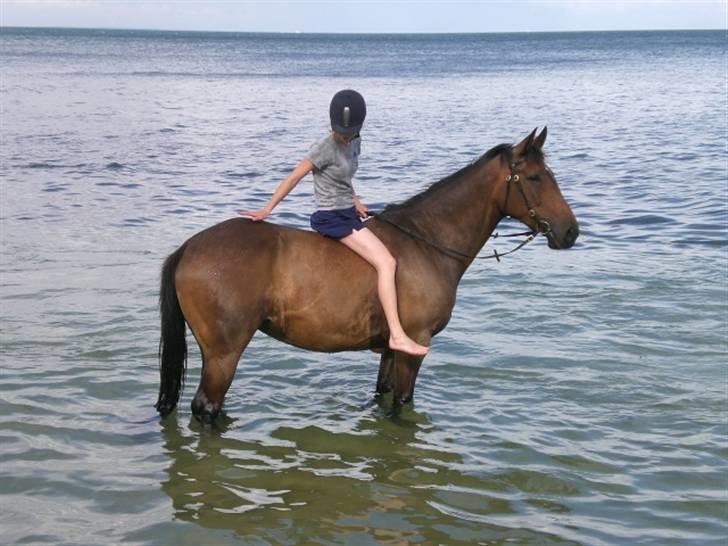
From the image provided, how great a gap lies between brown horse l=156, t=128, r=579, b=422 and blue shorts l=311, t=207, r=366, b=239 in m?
0.10

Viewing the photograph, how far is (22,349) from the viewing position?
30.8 ft

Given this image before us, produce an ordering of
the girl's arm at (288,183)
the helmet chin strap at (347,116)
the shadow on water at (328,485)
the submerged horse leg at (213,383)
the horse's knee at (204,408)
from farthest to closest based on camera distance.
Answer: the horse's knee at (204,408) < the submerged horse leg at (213,383) < the girl's arm at (288,183) < the helmet chin strap at (347,116) < the shadow on water at (328,485)

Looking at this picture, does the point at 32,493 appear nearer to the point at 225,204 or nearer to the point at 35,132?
the point at 225,204

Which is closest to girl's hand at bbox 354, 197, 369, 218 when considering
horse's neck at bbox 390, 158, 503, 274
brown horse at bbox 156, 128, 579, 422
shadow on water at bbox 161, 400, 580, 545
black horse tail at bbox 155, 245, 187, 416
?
brown horse at bbox 156, 128, 579, 422

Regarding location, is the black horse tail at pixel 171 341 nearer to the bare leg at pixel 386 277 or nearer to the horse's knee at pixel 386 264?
the bare leg at pixel 386 277

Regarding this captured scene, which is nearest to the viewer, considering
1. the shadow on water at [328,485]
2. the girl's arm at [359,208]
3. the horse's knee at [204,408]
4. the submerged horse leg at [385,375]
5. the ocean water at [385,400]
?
the shadow on water at [328,485]

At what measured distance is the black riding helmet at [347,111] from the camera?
6.70 meters

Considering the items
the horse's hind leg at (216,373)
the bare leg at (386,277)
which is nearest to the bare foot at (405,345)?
the bare leg at (386,277)

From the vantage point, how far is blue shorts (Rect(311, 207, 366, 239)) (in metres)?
7.11

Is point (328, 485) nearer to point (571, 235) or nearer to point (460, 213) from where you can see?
point (460, 213)

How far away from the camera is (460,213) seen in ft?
25.3

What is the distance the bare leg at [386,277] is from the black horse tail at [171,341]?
50.0 inches

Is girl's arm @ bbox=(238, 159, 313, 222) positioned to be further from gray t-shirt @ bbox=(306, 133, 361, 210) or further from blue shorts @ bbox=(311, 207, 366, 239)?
blue shorts @ bbox=(311, 207, 366, 239)

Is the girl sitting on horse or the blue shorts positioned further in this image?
the blue shorts
